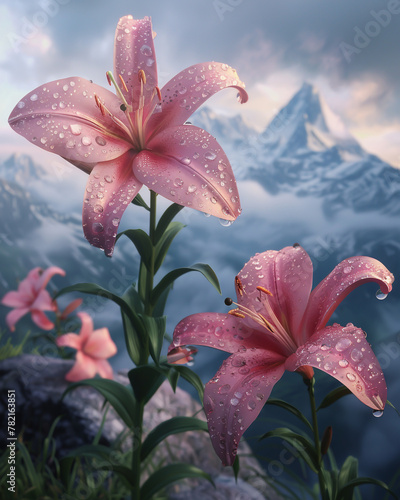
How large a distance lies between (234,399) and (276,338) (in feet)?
0.34

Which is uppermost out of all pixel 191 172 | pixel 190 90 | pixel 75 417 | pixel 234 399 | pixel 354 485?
pixel 190 90

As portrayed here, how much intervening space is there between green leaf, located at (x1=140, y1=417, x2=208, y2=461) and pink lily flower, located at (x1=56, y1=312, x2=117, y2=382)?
24.9 inches

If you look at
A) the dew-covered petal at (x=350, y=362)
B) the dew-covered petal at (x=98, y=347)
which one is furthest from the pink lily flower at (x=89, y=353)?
the dew-covered petal at (x=350, y=362)

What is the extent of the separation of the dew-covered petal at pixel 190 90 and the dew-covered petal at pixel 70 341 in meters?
0.86

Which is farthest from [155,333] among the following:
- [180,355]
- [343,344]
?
[343,344]

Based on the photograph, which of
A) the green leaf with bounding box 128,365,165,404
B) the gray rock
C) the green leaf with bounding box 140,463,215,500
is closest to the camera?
the green leaf with bounding box 128,365,165,404

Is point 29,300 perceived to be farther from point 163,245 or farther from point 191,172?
point 191,172

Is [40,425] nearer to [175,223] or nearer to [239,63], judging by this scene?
[175,223]

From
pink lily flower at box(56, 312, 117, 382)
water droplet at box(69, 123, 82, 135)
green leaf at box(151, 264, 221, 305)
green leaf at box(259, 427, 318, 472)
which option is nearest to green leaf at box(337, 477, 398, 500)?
green leaf at box(259, 427, 318, 472)

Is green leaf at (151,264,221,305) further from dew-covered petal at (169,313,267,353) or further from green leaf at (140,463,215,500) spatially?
green leaf at (140,463,215,500)

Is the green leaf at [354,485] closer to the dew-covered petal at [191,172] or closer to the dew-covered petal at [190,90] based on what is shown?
the dew-covered petal at [191,172]

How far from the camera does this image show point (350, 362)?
1.36ft

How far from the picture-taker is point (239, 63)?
4.51ft

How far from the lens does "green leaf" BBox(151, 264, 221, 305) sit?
2.08 feet
